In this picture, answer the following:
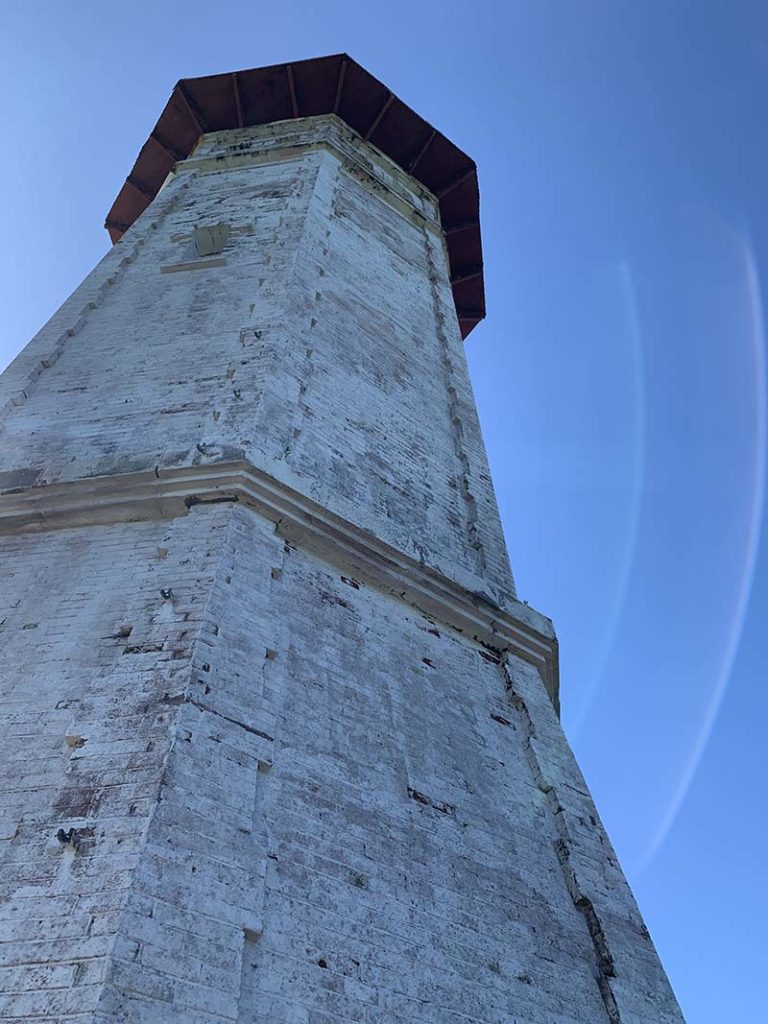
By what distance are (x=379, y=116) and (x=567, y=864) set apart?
12.9 m

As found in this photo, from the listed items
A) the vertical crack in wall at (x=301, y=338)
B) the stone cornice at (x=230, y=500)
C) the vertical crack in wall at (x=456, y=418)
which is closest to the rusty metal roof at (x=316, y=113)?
the vertical crack in wall at (x=456, y=418)

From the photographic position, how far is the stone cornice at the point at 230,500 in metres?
5.38

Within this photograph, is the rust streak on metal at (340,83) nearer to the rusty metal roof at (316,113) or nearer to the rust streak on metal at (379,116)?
the rusty metal roof at (316,113)

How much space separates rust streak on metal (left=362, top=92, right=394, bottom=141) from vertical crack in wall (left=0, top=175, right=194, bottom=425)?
12.9ft

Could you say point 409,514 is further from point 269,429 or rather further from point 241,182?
point 241,182

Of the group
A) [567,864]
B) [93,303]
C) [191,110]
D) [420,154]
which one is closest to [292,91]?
[191,110]

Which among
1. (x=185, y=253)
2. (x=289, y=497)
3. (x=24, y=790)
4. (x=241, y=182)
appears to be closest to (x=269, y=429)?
(x=289, y=497)

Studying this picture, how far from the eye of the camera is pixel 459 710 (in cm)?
534

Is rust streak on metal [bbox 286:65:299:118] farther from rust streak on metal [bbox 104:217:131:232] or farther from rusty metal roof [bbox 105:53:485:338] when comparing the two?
rust streak on metal [bbox 104:217:131:232]

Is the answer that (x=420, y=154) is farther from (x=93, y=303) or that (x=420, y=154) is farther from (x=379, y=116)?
(x=93, y=303)

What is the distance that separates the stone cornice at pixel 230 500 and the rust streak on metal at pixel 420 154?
1113 centimetres

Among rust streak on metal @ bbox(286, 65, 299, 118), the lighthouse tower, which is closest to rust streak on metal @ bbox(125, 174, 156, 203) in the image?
rust streak on metal @ bbox(286, 65, 299, 118)

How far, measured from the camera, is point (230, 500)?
528cm

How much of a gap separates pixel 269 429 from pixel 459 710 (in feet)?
7.76
